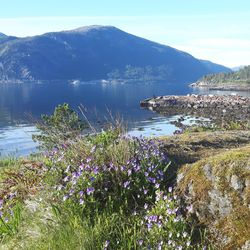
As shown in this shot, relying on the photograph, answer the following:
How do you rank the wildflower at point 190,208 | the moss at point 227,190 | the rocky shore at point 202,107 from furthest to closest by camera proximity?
the rocky shore at point 202,107
the wildflower at point 190,208
the moss at point 227,190

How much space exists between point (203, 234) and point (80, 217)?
1468 mm

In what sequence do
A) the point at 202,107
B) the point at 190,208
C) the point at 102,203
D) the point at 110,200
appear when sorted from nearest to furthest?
the point at 190,208 → the point at 110,200 → the point at 102,203 → the point at 202,107

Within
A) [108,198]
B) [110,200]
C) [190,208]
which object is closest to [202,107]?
[108,198]

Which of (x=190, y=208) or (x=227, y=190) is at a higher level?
(x=227, y=190)

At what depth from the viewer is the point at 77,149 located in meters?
6.69

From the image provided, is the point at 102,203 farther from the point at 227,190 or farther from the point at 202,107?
the point at 202,107

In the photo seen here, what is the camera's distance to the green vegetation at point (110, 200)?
4992 millimetres

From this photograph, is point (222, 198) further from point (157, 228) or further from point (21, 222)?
point (21, 222)

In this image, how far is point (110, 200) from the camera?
5523 mm

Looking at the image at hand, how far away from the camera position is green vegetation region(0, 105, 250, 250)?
16.4ft

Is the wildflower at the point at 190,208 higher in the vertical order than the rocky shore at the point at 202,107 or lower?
higher

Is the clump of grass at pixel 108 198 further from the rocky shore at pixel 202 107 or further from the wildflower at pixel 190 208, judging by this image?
the rocky shore at pixel 202 107

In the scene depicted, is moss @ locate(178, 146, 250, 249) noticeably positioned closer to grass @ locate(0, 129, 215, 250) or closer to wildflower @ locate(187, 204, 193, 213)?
wildflower @ locate(187, 204, 193, 213)

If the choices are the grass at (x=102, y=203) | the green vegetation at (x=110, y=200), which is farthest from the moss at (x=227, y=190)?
the grass at (x=102, y=203)
